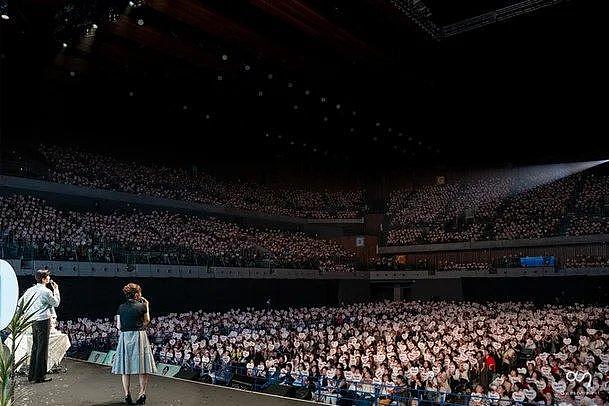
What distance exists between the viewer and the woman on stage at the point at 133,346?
21.3ft

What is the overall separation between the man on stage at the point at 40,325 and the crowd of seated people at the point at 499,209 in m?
31.0

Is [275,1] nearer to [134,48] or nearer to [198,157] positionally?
[134,48]

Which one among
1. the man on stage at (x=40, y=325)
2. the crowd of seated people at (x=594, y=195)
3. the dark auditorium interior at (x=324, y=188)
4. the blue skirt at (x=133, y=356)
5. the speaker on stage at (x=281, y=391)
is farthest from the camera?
the crowd of seated people at (x=594, y=195)

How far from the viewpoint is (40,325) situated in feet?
25.0

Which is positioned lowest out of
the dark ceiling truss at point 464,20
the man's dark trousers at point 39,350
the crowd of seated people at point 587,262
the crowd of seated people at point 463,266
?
the man's dark trousers at point 39,350

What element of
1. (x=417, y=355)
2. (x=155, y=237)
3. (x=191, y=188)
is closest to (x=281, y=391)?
(x=417, y=355)

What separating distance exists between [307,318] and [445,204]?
74.0 ft

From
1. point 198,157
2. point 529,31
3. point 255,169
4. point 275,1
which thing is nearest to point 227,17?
point 275,1

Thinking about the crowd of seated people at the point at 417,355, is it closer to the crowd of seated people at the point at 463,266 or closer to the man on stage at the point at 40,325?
the man on stage at the point at 40,325

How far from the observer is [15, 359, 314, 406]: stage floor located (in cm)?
670

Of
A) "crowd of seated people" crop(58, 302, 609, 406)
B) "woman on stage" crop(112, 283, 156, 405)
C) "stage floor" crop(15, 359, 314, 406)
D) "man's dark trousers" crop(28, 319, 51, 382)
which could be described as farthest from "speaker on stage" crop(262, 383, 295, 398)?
"man's dark trousers" crop(28, 319, 51, 382)

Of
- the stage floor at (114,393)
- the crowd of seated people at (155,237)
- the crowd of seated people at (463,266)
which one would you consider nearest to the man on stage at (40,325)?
the stage floor at (114,393)

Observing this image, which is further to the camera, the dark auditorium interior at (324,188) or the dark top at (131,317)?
the dark auditorium interior at (324,188)

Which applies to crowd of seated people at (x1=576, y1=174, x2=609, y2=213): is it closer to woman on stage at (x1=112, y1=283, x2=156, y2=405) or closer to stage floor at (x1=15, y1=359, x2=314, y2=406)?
stage floor at (x1=15, y1=359, x2=314, y2=406)
